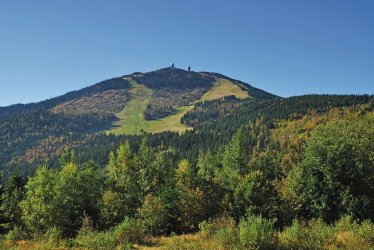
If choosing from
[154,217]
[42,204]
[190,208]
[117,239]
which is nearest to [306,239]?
[117,239]

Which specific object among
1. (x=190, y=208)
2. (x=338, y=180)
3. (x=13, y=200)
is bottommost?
(x=13, y=200)

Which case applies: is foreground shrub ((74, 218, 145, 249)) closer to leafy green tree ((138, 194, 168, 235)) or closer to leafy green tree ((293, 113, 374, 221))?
leafy green tree ((138, 194, 168, 235))

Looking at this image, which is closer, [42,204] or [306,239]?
[306,239]

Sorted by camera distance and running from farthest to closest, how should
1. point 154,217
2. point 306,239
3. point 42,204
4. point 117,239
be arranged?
point 42,204, point 154,217, point 117,239, point 306,239

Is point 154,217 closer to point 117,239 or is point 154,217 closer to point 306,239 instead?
point 117,239

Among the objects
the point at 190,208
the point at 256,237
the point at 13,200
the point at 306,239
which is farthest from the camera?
the point at 13,200

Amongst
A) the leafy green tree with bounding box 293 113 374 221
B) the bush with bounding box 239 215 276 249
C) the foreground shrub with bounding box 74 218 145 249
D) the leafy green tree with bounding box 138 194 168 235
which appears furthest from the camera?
the leafy green tree with bounding box 293 113 374 221

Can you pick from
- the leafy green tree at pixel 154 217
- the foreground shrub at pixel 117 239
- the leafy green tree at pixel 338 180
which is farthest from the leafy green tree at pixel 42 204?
the leafy green tree at pixel 338 180

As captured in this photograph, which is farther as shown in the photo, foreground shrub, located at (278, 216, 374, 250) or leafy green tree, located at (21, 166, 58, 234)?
leafy green tree, located at (21, 166, 58, 234)

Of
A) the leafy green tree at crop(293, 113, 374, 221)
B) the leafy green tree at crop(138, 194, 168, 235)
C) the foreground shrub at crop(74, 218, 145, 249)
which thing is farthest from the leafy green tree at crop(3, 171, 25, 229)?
the leafy green tree at crop(293, 113, 374, 221)

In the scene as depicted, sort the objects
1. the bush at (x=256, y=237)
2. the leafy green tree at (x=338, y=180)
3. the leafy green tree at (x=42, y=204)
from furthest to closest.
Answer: the leafy green tree at (x=42, y=204) → the leafy green tree at (x=338, y=180) → the bush at (x=256, y=237)

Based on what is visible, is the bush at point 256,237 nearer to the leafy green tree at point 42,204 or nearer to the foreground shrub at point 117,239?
the foreground shrub at point 117,239

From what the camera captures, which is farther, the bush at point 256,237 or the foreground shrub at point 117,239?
the foreground shrub at point 117,239

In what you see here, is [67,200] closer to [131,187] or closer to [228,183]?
[131,187]
